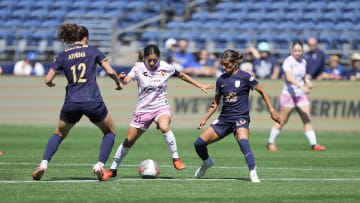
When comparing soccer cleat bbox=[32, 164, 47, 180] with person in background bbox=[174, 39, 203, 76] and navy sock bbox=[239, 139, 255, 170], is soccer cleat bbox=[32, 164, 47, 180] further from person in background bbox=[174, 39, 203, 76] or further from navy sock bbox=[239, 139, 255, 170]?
person in background bbox=[174, 39, 203, 76]

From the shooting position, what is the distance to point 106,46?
31953 mm

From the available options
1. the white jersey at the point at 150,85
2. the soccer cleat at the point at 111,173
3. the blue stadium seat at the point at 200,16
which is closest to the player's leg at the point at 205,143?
the white jersey at the point at 150,85

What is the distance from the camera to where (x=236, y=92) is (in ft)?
46.3

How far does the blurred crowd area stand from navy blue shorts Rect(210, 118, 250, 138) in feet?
39.0

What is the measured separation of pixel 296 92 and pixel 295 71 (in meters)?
0.49

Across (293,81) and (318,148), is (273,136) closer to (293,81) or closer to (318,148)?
(318,148)

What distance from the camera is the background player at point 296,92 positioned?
21.1 meters

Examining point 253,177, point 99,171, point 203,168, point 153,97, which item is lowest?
point 203,168

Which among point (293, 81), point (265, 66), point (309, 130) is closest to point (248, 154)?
point (293, 81)

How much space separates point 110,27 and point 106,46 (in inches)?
28.5

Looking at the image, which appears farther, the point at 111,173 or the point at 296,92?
the point at 296,92

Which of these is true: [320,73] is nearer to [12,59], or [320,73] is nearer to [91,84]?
[12,59]

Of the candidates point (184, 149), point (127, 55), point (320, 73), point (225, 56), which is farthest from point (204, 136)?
point (127, 55)

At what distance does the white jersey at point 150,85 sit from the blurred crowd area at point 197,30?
36.8ft
